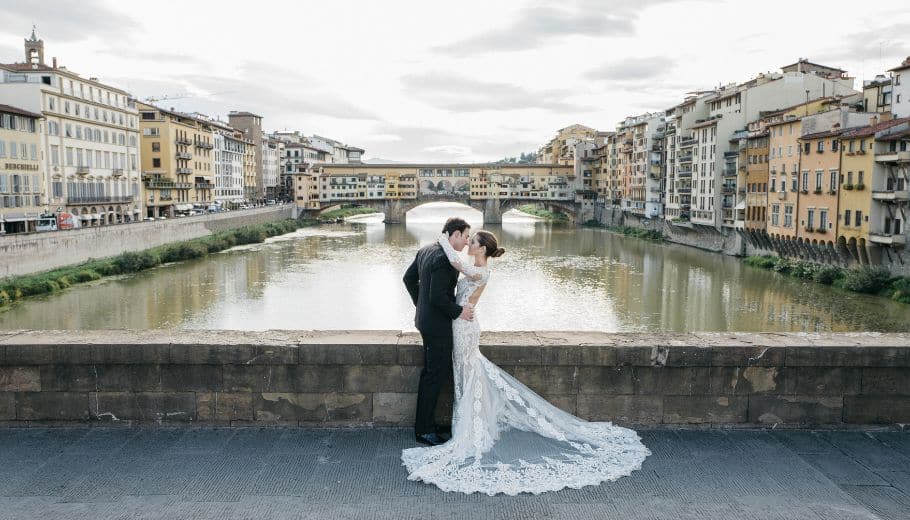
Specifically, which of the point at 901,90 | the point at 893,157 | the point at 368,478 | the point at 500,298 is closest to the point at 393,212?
the point at 500,298

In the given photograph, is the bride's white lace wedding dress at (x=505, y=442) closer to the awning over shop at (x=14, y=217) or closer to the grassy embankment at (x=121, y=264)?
the grassy embankment at (x=121, y=264)

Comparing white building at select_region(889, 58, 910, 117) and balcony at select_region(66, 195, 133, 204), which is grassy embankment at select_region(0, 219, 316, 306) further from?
white building at select_region(889, 58, 910, 117)

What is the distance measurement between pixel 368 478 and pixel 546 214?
78.7 meters

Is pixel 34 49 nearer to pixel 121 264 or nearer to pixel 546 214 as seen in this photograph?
pixel 121 264

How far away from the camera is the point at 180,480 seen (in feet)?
11.6

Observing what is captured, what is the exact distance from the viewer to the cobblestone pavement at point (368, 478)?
3.26 meters

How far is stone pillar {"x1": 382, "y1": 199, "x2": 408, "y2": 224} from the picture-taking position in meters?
69.2

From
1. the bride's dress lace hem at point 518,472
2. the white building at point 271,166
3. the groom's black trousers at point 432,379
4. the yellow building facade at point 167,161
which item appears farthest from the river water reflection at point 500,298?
the white building at point 271,166

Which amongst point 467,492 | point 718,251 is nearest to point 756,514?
point 467,492

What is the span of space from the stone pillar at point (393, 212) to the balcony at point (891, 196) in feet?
155

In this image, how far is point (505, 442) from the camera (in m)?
3.96

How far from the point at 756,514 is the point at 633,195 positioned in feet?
183

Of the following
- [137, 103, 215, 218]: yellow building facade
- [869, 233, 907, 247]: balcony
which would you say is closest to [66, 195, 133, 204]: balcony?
[137, 103, 215, 218]: yellow building facade

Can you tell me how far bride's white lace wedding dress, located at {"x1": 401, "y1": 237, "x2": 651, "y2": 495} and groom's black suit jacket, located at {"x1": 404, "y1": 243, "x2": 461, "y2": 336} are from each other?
0.06 metres
